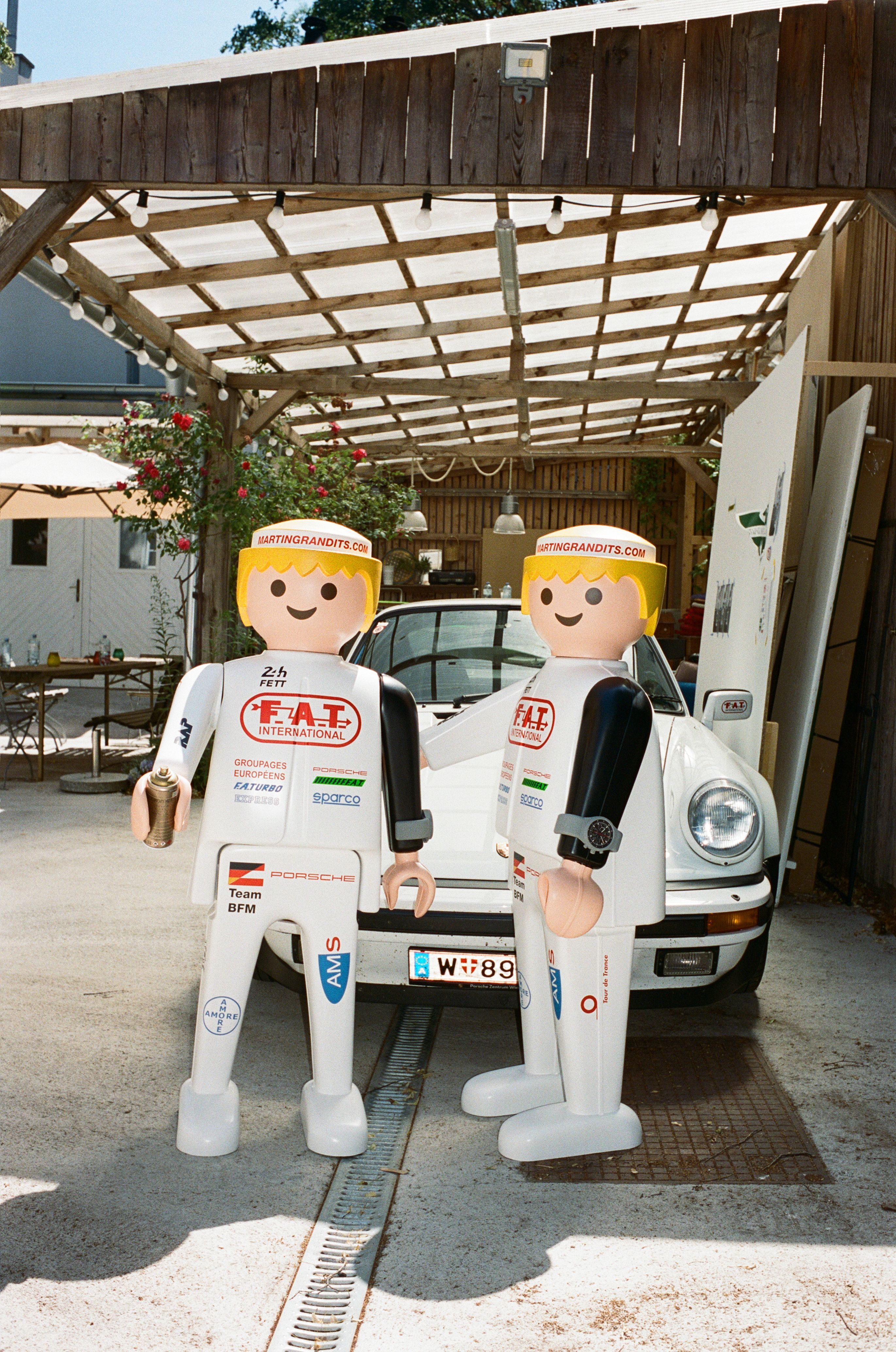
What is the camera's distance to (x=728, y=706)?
3877mm

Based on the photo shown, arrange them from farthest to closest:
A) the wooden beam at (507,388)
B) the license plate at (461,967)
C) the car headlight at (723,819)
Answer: the wooden beam at (507,388)
the car headlight at (723,819)
the license plate at (461,967)

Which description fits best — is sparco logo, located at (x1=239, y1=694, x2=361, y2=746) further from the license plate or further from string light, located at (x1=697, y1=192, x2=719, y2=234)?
string light, located at (x1=697, y1=192, x2=719, y2=234)

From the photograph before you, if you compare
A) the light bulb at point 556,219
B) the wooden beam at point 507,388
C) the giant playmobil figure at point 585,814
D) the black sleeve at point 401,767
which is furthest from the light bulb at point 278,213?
the wooden beam at point 507,388

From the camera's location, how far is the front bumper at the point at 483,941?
3072mm

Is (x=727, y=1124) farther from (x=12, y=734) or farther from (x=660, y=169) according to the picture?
(x=12, y=734)

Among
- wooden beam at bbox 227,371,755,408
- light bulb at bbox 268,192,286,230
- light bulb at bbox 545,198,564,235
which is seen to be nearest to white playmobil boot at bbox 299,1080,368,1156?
light bulb at bbox 268,192,286,230

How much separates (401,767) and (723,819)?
1.10 metres

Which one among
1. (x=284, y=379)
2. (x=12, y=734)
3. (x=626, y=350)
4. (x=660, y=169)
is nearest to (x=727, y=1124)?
(x=660, y=169)

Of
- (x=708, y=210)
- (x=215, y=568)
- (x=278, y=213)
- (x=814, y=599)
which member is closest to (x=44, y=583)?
(x=215, y=568)

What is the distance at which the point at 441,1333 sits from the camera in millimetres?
2088

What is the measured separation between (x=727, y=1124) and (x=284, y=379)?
8.02 meters

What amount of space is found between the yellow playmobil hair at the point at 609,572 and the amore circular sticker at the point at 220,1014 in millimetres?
1171

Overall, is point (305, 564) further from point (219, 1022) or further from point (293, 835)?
point (219, 1022)

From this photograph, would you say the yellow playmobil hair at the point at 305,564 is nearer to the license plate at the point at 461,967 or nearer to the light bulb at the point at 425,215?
the license plate at the point at 461,967
